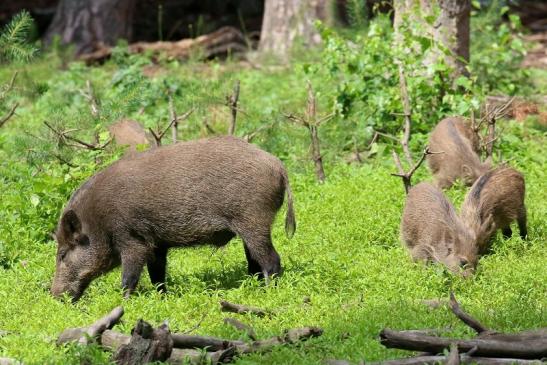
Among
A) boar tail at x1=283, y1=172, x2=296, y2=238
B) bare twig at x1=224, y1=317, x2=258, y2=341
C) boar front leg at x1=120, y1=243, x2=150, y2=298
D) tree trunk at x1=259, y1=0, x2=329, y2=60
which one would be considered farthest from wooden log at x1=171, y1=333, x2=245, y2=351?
tree trunk at x1=259, y1=0, x2=329, y2=60

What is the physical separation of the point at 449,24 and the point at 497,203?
3654 millimetres

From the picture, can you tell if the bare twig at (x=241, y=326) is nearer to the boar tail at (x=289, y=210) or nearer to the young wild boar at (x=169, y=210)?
the young wild boar at (x=169, y=210)

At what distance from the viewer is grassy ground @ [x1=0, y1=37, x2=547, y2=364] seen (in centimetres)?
662

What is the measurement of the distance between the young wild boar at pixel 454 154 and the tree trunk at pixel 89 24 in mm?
8169

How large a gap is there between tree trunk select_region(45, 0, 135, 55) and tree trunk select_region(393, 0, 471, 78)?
6.88m

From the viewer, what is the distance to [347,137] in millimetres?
12062

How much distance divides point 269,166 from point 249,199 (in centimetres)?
29

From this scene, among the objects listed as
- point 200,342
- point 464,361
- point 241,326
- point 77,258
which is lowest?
point 77,258

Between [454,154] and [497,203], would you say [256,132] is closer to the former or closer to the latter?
[454,154]

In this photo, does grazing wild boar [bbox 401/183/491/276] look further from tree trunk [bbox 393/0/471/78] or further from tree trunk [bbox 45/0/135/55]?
tree trunk [bbox 45/0/135/55]

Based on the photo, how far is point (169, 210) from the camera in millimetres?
7836

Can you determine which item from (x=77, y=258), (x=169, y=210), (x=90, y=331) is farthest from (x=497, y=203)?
(x=90, y=331)

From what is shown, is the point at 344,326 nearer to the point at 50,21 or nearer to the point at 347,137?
the point at 347,137

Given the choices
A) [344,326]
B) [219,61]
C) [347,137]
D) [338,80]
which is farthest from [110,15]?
[344,326]
